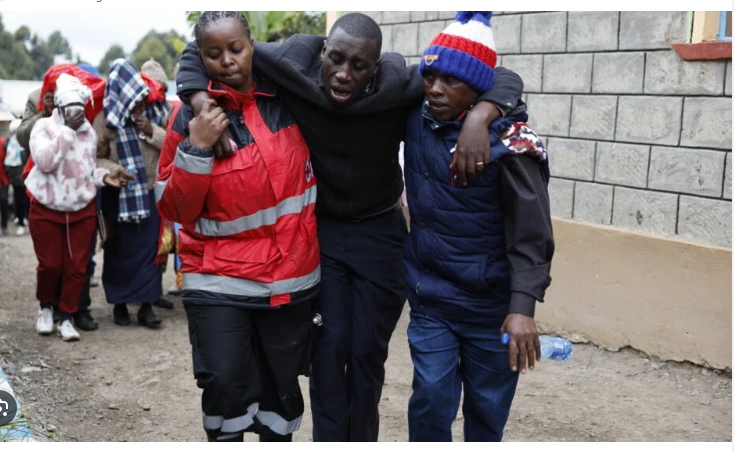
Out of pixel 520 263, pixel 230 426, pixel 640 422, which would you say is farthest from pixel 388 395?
pixel 520 263

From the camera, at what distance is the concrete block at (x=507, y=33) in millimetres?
6434

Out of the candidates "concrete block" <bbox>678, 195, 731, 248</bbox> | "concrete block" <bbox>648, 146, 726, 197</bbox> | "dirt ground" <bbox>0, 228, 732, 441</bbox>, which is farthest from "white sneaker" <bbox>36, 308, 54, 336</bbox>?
"concrete block" <bbox>678, 195, 731, 248</bbox>

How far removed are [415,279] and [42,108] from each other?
4.25m

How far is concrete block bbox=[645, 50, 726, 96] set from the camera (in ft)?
16.9

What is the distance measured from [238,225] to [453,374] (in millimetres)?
1008

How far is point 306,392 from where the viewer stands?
5.13 m

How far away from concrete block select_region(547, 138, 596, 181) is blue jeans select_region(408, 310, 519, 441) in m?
3.07

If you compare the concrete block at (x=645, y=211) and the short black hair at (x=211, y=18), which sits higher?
the short black hair at (x=211, y=18)

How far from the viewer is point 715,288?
5.23m

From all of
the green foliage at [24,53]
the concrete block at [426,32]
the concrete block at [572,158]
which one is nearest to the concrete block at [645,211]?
the concrete block at [572,158]

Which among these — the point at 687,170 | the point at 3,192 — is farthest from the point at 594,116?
the point at 3,192

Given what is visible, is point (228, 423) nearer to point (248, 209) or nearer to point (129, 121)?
point (248, 209)

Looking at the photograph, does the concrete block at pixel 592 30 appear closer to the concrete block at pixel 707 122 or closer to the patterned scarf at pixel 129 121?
the concrete block at pixel 707 122

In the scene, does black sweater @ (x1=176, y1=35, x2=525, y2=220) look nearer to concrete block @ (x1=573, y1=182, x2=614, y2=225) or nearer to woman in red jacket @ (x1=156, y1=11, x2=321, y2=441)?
woman in red jacket @ (x1=156, y1=11, x2=321, y2=441)
